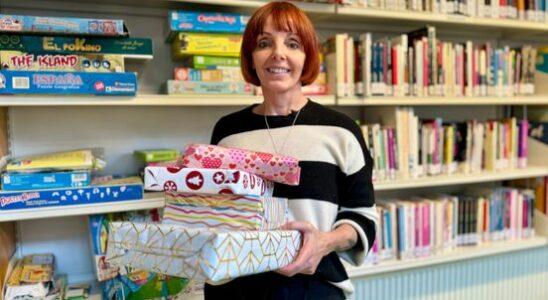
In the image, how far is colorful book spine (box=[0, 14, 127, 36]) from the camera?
123cm

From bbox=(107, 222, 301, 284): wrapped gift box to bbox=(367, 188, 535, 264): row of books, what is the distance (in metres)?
1.14

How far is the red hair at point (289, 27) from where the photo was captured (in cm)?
97

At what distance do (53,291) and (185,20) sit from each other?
100cm

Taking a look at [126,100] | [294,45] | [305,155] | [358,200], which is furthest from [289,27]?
[126,100]

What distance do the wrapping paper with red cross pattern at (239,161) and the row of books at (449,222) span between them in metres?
1.10

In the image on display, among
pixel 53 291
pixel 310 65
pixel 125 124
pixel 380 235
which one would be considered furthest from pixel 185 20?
pixel 380 235

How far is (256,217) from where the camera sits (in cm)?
73

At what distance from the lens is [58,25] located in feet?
4.14

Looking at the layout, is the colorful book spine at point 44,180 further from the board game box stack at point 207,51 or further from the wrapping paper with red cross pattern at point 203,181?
the wrapping paper with red cross pattern at point 203,181

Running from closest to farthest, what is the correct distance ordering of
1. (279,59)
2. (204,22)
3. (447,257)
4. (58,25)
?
1. (279,59)
2. (58,25)
3. (204,22)
4. (447,257)

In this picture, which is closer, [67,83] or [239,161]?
[239,161]

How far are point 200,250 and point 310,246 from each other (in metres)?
0.22

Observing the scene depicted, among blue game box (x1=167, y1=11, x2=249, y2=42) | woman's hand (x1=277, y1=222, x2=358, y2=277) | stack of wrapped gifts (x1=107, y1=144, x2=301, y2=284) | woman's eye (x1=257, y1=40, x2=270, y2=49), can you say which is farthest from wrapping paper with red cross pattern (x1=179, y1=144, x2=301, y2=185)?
blue game box (x1=167, y1=11, x2=249, y2=42)

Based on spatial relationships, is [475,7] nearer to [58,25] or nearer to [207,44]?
[207,44]
